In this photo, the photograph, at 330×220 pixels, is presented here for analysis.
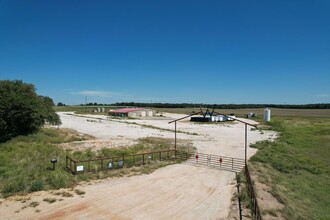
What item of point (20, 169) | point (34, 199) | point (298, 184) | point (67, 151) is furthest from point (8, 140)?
point (298, 184)

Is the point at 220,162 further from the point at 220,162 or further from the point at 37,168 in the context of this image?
the point at 37,168

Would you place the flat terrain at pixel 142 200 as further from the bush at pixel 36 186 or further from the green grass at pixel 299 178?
the green grass at pixel 299 178

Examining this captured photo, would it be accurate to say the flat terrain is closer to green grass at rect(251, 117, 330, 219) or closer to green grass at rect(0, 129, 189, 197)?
green grass at rect(0, 129, 189, 197)

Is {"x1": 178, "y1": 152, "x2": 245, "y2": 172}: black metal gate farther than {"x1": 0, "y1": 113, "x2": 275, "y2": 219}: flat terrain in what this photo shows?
Yes

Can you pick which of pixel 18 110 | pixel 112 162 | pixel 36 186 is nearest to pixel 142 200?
pixel 36 186

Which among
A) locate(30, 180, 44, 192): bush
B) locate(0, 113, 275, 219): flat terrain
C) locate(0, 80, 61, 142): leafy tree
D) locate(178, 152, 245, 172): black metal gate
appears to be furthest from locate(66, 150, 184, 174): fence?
locate(0, 80, 61, 142): leafy tree

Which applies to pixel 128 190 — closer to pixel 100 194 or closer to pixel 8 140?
pixel 100 194
